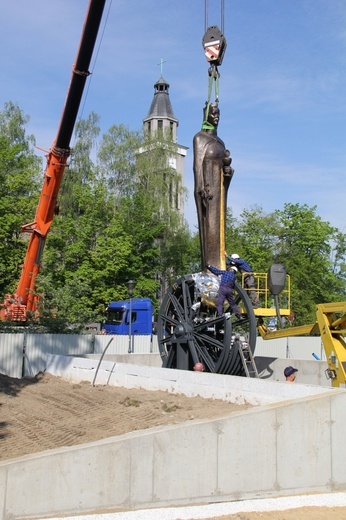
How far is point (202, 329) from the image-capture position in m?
14.2

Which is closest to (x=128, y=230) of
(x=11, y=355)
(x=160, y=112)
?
(x=11, y=355)

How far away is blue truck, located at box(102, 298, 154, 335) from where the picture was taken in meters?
A: 31.1

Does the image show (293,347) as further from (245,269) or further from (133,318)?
(245,269)

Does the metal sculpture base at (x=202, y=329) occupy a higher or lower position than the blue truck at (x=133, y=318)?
lower

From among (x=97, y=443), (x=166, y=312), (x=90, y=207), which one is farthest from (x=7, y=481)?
(x=90, y=207)

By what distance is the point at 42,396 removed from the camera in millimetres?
13570

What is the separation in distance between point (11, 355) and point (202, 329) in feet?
23.2

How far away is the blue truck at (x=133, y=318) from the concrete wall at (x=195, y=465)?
22.0 meters

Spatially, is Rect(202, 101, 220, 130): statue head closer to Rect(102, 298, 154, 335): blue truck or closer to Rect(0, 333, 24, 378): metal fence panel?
Rect(0, 333, 24, 378): metal fence panel

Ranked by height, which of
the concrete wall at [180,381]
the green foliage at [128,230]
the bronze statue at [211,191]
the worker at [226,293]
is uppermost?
the green foliage at [128,230]

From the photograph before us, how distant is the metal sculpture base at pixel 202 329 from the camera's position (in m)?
13.2

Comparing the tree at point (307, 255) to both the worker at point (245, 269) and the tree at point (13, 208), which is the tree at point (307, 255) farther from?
the worker at point (245, 269)

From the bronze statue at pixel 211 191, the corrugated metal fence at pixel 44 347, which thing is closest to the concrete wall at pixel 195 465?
the bronze statue at pixel 211 191

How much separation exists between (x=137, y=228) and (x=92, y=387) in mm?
22821
